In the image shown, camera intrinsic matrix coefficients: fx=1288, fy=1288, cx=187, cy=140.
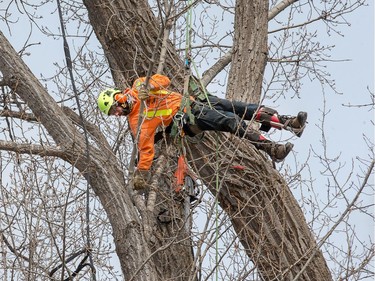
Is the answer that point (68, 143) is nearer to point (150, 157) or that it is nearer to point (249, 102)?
point (150, 157)

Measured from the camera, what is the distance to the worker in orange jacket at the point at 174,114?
12.6m

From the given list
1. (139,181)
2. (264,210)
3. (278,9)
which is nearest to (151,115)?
(139,181)

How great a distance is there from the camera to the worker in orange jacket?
494 inches

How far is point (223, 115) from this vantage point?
41.8 feet

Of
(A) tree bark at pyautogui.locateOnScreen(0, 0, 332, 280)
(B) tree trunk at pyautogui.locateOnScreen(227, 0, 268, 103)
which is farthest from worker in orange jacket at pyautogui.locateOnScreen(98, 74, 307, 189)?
(B) tree trunk at pyautogui.locateOnScreen(227, 0, 268, 103)

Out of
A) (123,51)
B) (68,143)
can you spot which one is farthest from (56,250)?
(123,51)

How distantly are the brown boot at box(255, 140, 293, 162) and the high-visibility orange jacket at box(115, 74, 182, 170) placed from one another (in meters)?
0.95

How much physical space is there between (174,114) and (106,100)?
2.29 feet

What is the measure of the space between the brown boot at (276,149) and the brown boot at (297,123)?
0.16 metres

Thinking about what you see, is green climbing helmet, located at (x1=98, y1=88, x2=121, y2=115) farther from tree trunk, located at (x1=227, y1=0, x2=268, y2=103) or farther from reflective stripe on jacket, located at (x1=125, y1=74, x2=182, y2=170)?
tree trunk, located at (x1=227, y1=0, x2=268, y2=103)

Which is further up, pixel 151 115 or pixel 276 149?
pixel 151 115

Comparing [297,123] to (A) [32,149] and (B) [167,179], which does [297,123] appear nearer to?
(B) [167,179]

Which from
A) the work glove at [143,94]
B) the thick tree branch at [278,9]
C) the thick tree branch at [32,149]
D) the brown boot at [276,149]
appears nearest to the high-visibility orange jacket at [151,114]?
the work glove at [143,94]

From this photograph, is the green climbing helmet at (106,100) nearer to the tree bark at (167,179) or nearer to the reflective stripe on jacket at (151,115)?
the reflective stripe on jacket at (151,115)
